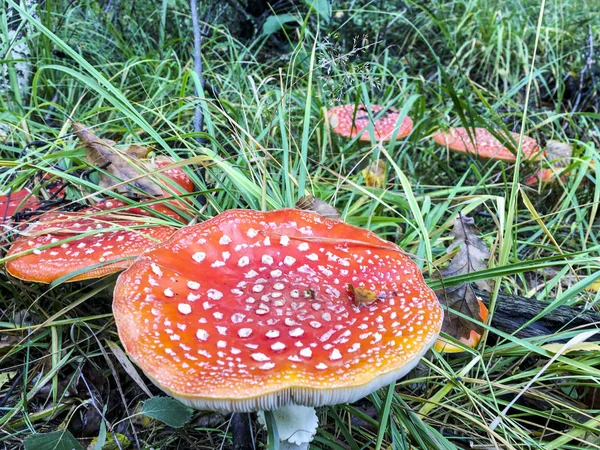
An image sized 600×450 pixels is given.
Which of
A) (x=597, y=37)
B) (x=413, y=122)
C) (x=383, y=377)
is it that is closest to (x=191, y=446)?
(x=383, y=377)

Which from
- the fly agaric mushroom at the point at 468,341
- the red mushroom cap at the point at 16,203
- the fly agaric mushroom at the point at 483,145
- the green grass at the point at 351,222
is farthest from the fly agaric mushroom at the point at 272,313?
the fly agaric mushroom at the point at 483,145

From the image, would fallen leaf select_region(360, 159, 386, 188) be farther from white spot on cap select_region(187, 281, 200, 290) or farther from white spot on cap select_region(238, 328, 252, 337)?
white spot on cap select_region(238, 328, 252, 337)

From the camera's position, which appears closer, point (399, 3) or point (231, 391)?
point (231, 391)

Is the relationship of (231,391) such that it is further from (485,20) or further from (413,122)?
(485,20)

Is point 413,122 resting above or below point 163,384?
below

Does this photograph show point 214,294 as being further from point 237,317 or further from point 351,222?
point 351,222

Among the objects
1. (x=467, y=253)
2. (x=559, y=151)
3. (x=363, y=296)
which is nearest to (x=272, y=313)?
(x=363, y=296)

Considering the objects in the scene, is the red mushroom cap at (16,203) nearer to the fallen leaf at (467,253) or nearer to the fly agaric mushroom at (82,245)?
the fly agaric mushroom at (82,245)
